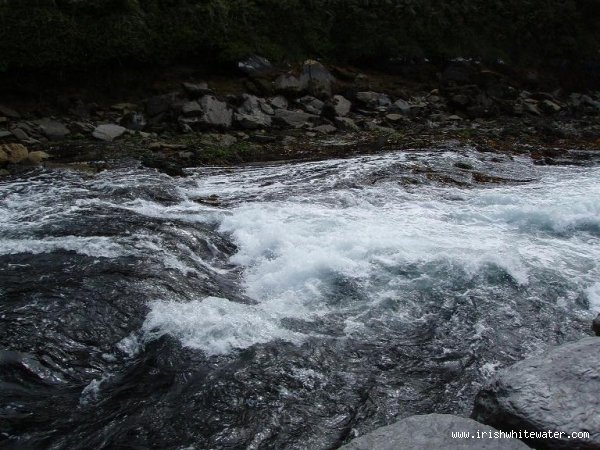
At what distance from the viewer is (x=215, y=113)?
1362 cm

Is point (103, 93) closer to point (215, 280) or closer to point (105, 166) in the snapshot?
point (105, 166)

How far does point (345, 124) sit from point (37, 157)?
7796mm

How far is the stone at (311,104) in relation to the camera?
15.2 m

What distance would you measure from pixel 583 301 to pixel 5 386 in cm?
544

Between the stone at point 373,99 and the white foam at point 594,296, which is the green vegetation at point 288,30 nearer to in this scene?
the stone at point 373,99

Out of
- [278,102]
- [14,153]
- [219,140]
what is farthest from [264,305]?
[278,102]

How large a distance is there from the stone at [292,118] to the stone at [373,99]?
92.1 inches

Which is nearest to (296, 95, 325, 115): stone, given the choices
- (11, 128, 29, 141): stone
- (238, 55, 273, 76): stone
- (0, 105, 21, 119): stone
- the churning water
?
(238, 55, 273, 76): stone

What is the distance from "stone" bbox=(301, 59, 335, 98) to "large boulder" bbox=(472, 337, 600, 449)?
13415 mm

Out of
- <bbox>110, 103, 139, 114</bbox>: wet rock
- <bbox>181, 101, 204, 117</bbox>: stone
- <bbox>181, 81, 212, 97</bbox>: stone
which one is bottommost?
<bbox>110, 103, 139, 114</bbox>: wet rock

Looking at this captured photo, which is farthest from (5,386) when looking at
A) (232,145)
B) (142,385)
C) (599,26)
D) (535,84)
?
(599,26)

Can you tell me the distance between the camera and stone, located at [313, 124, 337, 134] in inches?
556

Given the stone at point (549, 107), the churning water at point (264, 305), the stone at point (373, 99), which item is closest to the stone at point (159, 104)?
the churning water at point (264, 305)

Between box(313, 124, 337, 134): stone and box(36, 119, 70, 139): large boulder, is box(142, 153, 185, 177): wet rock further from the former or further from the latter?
box(313, 124, 337, 134): stone
